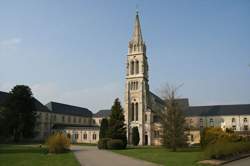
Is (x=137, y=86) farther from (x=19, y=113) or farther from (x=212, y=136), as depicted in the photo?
(x=212, y=136)

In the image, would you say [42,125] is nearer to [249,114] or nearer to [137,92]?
[137,92]

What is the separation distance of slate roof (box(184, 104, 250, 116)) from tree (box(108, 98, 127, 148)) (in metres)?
36.3

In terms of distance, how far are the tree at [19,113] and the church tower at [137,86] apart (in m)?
24.5

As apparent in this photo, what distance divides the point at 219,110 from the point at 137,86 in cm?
3001

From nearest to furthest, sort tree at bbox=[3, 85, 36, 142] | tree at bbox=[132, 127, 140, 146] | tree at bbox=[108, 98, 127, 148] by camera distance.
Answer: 1. tree at bbox=[108, 98, 127, 148]
2. tree at bbox=[3, 85, 36, 142]
3. tree at bbox=[132, 127, 140, 146]

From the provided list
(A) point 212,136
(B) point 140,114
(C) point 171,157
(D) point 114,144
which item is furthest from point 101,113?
(C) point 171,157

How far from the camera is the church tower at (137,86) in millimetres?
76375

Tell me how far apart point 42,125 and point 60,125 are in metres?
6.25

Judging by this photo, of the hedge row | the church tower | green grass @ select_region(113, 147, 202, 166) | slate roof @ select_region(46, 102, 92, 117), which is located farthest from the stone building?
slate roof @ select_region(46, 102, 92, 117)

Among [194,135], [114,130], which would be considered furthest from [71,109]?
[114,130]

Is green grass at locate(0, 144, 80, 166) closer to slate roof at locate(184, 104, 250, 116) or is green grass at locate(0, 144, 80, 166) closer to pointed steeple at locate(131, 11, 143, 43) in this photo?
pointed steeple at locate(131, 11, 143, 43)

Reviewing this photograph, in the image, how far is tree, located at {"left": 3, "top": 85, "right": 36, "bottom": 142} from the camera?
70250mm

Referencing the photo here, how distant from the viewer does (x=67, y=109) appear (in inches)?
4316

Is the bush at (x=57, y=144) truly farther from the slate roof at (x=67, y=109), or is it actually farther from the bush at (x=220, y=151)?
the slate roof at (x=67, y=109)
